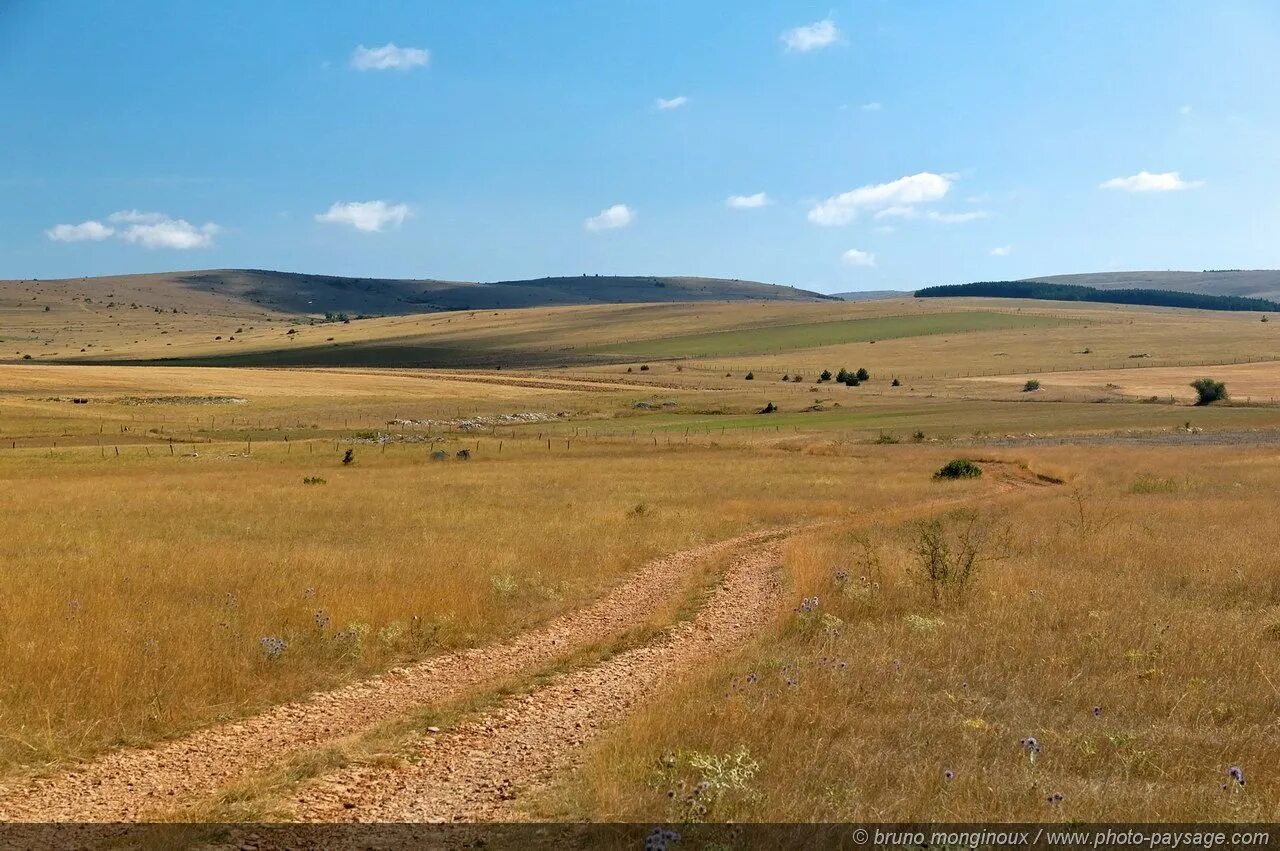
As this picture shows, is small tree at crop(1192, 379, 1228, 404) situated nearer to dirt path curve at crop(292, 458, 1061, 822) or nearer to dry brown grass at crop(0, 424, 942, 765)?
dry brown grass at crop(0, 424, 942, 765)

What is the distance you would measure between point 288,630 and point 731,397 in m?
78.2

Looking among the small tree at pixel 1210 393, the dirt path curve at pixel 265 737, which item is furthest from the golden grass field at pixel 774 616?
the small tree at pixel 1210 393

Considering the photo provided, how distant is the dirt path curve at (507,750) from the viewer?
7.86 meters

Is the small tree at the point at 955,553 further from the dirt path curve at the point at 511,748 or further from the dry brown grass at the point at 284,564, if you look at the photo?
the dry brown grass at the point at 284,564

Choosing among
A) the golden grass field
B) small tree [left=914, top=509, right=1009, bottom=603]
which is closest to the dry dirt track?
the golden grass field

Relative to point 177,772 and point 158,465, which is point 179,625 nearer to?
point 177,772

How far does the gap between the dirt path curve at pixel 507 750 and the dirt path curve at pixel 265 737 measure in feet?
3.23

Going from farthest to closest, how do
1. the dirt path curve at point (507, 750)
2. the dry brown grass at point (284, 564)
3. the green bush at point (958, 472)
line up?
the green bush at point (958, 472) < the dry brown grass at point (284, 564) < the dirt path curve at point (507, 750)

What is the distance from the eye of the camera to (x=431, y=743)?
31.0 feet

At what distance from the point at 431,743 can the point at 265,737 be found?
1.75m

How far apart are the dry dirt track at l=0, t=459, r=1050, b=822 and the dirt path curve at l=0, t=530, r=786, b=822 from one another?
17 mm

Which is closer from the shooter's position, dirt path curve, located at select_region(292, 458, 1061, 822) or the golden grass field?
dirt path curve, located at select_region(292, 458, 1061, 822)

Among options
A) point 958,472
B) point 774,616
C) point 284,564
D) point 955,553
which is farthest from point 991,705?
point 958,472

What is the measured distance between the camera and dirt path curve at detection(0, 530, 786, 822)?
26.2 feet
